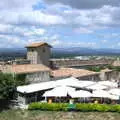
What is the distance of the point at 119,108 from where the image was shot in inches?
1511

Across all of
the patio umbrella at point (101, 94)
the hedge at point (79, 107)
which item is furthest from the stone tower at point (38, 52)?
the hedge at point (79, 107)

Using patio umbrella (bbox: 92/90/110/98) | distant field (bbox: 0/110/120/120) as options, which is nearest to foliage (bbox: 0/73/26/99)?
distant field (bbox: 0/110/120/120)

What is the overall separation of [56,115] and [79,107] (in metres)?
2.86

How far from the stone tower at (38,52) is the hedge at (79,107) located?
26.5 m

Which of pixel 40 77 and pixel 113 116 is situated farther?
pixel 40 77

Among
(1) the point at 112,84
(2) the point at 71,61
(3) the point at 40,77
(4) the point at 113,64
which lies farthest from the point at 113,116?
(4) the point at 113,64

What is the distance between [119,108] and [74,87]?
957 cm

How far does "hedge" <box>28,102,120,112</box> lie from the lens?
3862 centimetres

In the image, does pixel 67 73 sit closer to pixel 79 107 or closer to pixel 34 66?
pixel 34 66

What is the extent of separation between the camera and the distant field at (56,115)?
3725 centimetres

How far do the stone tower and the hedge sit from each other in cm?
2651

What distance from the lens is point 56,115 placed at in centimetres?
3800

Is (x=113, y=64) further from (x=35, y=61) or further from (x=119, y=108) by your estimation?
(x=119, y=108)

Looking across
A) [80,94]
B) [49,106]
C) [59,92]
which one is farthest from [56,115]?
[80,94]
